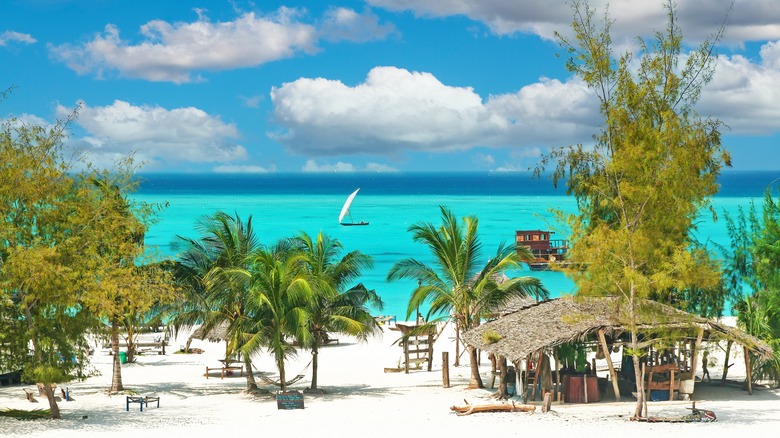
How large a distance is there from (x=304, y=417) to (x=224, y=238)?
23.7 ft

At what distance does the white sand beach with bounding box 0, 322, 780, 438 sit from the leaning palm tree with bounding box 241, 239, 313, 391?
64.8 inches

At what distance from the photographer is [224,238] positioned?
27.0 m

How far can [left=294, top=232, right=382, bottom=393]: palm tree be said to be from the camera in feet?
84.1

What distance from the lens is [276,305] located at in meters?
24.5

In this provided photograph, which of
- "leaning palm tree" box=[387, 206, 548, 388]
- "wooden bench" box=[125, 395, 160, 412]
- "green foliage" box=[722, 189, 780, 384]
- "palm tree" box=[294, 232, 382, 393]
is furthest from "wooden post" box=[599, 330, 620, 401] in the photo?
"wooden bench" box=[125, 395, 160, 412]

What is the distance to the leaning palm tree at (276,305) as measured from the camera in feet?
79.2

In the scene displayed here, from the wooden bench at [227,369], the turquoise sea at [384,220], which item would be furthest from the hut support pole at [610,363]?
the turquoise sea at [384,220]

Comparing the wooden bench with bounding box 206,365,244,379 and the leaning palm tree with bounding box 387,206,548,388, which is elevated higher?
the leaning palm tree with bounding box 387,206,548,388

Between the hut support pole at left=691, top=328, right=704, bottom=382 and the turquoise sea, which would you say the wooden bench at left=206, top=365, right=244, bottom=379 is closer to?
the hut support pole at left=691, top=328, right=704, bottom=382

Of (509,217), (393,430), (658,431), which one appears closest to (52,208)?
(393,430)

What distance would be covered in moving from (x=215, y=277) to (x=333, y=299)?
11.0ft

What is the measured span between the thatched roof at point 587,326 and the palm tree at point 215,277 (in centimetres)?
680

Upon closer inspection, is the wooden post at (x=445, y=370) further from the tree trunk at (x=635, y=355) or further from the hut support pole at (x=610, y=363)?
the tree trunk at (x=635, y=355)

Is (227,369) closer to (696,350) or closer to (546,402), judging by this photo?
(546,402)
